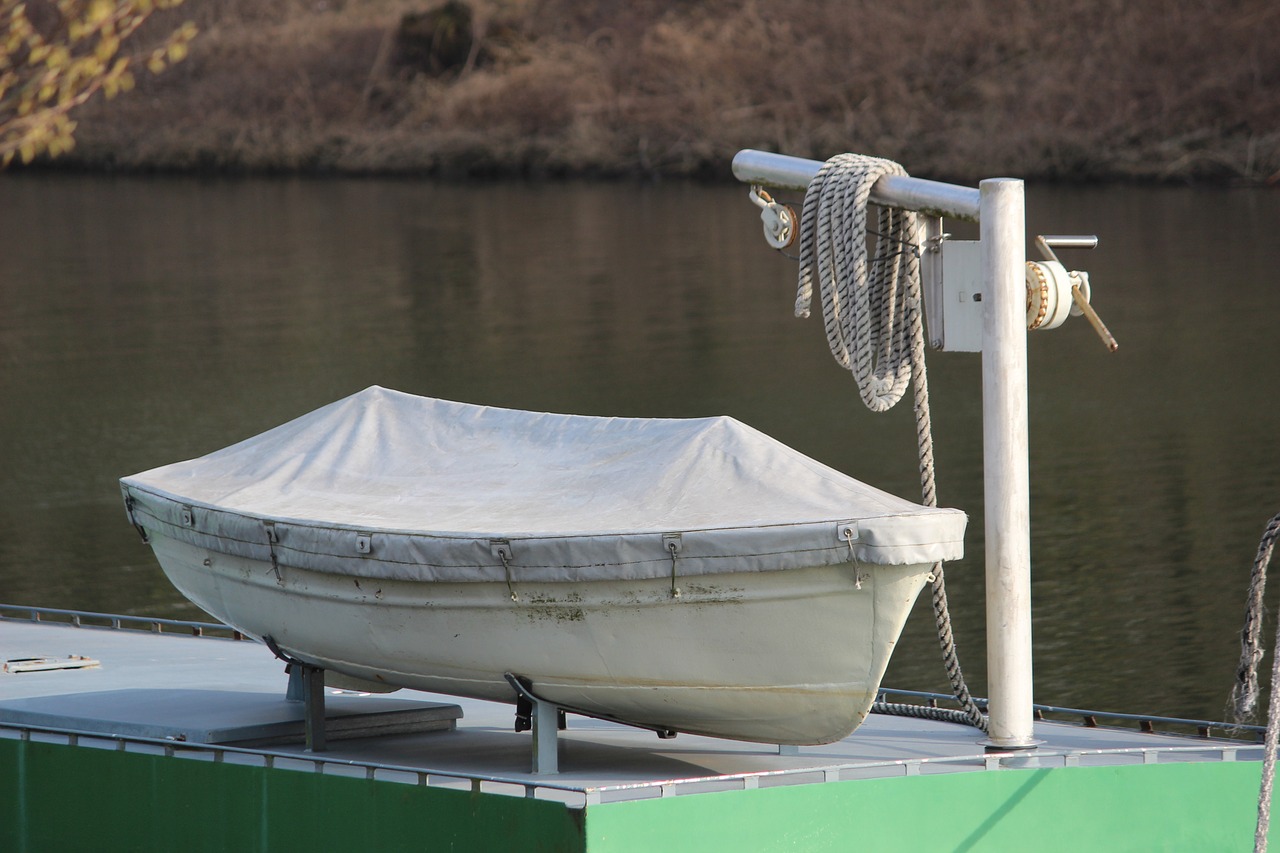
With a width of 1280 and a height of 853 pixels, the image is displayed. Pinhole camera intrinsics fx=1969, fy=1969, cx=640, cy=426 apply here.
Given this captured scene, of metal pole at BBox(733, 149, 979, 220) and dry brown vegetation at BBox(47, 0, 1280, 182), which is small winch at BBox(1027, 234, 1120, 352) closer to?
metal pole at BBox(733, 149, 979, 220)

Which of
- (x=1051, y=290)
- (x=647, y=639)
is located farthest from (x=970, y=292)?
(x=647, y=639)

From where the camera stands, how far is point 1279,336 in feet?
87.3

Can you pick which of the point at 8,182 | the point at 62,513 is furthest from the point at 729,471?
the point at 8,182

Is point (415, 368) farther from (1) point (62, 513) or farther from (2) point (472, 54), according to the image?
(2) point (472, 54)

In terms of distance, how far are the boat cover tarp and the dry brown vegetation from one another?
131 ft

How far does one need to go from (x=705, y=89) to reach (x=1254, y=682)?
49716mm

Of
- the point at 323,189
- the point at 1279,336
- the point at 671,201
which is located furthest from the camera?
the point at 323,189

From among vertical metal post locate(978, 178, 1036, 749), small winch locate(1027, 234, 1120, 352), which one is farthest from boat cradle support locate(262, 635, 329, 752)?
small winch locate(1027, 234, 1120, 352)

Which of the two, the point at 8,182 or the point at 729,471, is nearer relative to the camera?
the point at 729,471

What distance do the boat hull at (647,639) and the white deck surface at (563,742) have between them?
27cm

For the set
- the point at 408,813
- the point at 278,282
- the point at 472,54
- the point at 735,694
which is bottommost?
the point at 408,813

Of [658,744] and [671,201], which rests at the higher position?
[671,201]

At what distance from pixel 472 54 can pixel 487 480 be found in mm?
54809

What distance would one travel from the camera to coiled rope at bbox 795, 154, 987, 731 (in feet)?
24.5
